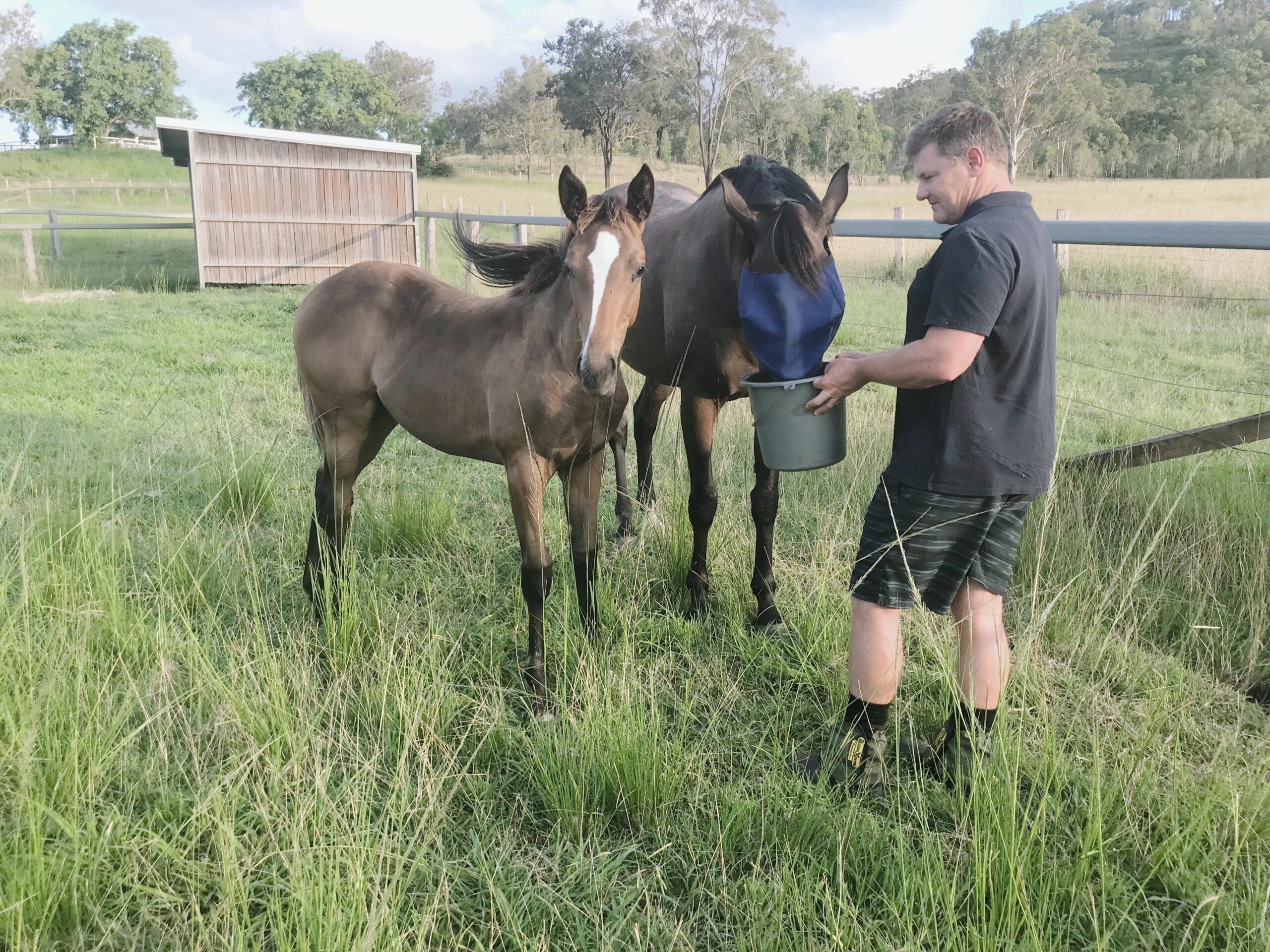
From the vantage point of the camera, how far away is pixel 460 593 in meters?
3.67

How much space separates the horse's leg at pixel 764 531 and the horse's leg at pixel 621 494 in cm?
117

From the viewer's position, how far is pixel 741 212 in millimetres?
3014

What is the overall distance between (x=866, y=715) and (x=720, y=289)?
2.04 metres

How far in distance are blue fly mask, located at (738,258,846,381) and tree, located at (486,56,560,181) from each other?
162 feet

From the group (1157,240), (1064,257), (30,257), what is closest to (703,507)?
(1157,240)

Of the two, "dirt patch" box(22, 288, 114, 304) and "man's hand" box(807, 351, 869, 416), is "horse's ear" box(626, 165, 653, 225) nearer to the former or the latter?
"man's hand" box(807, 351, 869, 416)

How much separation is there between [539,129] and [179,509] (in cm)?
5240

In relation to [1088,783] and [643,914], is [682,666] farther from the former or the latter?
[1088,783]

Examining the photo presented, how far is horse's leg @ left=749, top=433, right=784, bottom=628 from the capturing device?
3.60 meters

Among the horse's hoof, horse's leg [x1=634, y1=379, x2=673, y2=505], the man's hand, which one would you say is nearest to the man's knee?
the man's hand

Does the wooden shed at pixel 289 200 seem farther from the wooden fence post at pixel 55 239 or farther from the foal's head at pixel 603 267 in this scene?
the foal's head at pixel 603 267

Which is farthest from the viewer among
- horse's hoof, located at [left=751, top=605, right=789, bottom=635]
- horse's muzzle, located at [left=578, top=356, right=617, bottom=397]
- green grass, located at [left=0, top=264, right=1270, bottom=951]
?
horse's hoof, located at [left=751, top=605, right=789, bottom=635]

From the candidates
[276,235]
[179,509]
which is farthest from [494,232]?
[179,509]

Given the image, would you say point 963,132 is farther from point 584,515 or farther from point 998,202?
point 584,515
